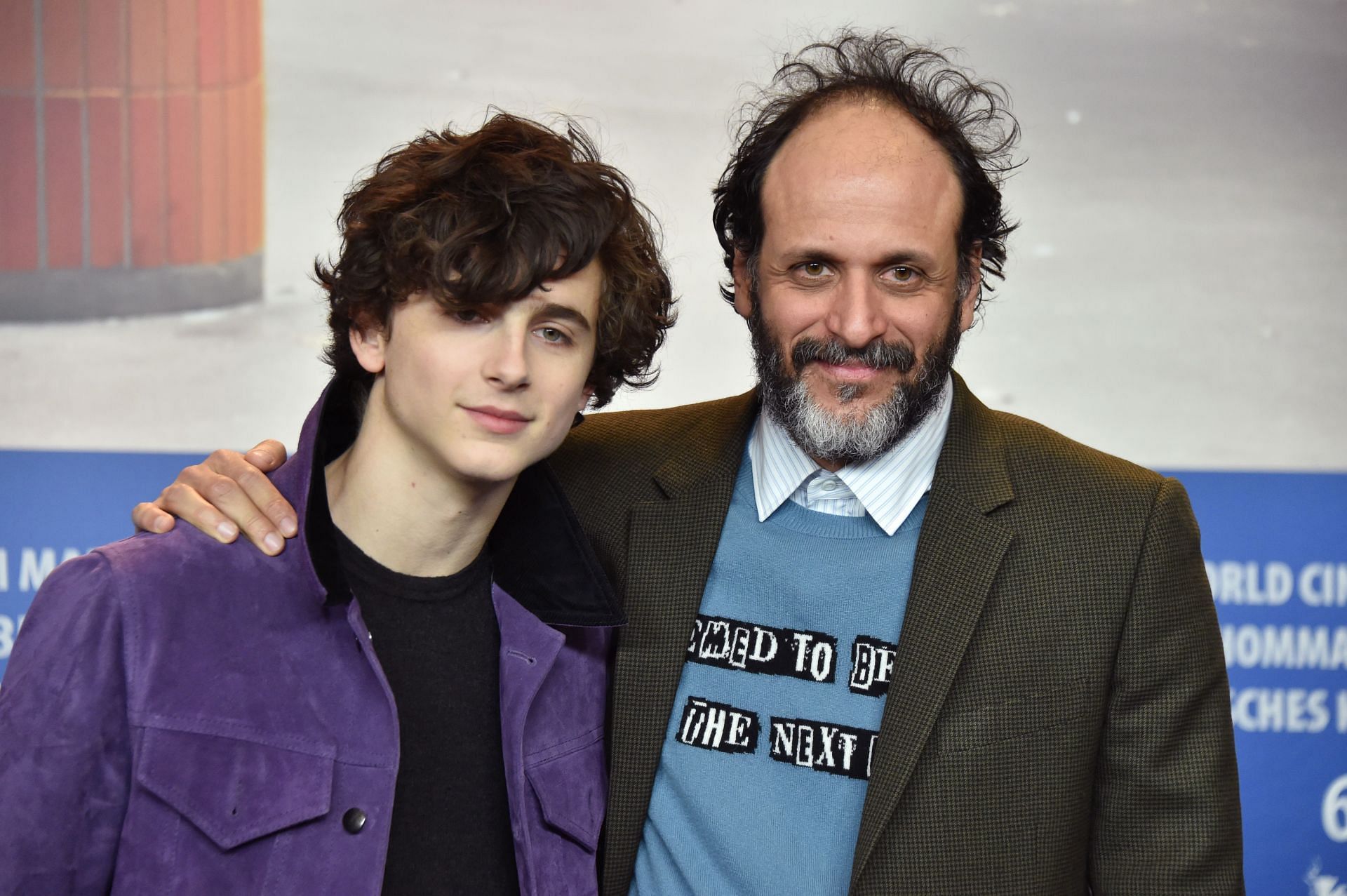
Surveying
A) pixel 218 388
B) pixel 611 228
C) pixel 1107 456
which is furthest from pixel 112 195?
pixel 1107 456

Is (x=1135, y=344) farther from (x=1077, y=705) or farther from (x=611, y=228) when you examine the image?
(x=611, y=228)

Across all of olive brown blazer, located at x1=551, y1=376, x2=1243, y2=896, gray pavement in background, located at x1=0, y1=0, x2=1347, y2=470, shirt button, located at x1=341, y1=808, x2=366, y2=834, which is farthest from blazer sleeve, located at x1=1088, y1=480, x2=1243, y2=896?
gray pavement in background, located at x1=0, y1=0, x2=1347, y2=470

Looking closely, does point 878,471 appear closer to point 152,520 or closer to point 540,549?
point 540,549

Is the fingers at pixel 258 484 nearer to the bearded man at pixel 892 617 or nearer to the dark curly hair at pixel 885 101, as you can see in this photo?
the bearded man at pixel 892 617

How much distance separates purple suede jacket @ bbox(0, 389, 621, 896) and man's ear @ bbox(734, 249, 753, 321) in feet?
2.31

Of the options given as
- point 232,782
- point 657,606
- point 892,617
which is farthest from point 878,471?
point 232,782

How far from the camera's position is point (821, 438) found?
1.82 m

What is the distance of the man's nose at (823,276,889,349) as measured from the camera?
70.1 inches

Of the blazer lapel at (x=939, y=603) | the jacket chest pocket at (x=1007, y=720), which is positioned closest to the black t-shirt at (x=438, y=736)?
the blazer lapel at (x=939, y=603)

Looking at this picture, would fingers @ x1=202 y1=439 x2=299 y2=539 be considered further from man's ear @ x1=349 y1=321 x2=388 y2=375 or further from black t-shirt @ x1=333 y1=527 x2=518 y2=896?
man's ear @ x1=349 y1=321 x2=388 y2=375

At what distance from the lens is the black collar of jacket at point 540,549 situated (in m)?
1.68

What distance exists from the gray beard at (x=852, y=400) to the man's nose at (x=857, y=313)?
0.07 feet

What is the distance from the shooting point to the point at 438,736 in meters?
1.57

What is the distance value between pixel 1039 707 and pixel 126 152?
2476 millimetres
